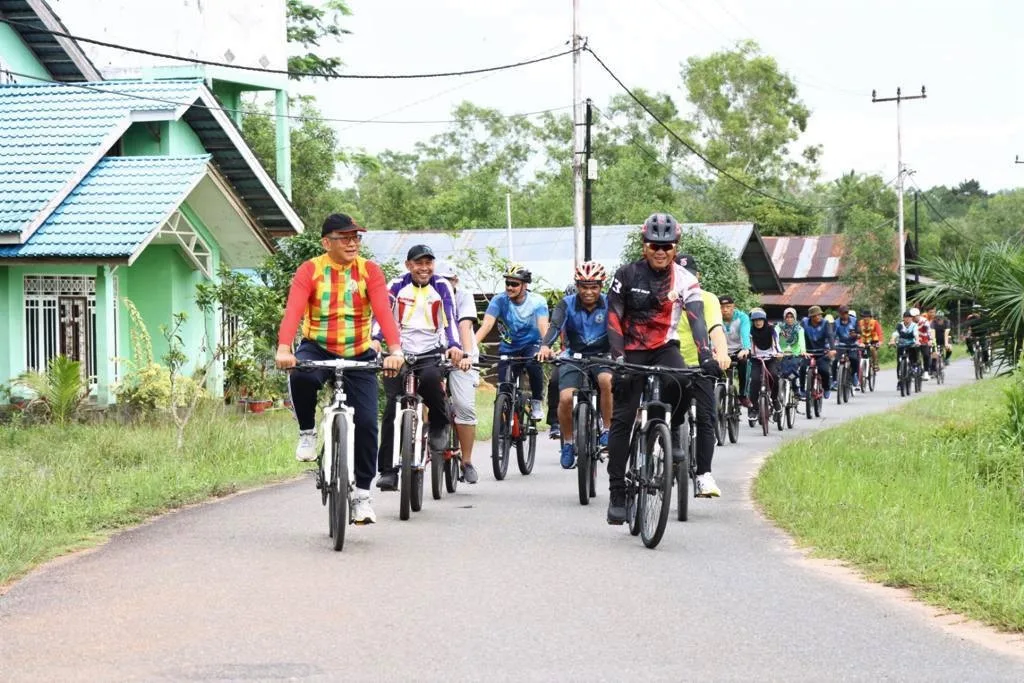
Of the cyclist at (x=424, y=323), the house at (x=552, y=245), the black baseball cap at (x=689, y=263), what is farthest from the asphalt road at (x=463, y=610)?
the house at (x=552, y=245)

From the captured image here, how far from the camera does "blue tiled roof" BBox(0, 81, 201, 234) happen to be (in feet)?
71.8

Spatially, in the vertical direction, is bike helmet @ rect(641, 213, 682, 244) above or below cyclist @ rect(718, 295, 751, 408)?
above

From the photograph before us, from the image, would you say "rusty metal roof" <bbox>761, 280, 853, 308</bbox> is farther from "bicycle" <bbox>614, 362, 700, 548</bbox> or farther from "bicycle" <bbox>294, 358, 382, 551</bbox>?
"bicycle" <bbox>294, 358, 382, 551</bbox>

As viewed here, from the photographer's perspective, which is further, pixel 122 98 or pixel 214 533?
pixel 122 98

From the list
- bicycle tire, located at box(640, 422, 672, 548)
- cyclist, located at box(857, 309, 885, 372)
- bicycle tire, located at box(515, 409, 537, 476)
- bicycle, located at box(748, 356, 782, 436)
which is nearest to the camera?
bicycle tire, located at box(640, 422, 672, 548)

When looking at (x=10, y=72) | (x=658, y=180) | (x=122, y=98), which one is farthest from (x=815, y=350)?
(x=658, y=180)

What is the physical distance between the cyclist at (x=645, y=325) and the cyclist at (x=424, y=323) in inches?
66.1

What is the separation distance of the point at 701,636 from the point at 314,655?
5.76 feet

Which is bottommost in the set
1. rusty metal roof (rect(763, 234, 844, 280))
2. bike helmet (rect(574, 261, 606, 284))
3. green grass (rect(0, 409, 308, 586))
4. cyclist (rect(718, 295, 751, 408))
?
green grass (rect(0, 409, 308, 586))

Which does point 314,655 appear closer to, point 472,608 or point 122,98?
point 472,608

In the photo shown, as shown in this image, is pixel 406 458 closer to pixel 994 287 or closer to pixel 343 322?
pixel 343 322

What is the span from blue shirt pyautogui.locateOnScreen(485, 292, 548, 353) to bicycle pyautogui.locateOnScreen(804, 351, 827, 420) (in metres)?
11.1

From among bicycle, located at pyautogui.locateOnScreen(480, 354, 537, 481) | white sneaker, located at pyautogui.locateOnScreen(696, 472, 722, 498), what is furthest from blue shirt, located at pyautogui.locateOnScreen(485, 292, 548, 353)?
white sneaker, located at pyautogui.locateOnScreen(696, 472, 722, 498)

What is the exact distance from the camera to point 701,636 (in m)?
7.02
